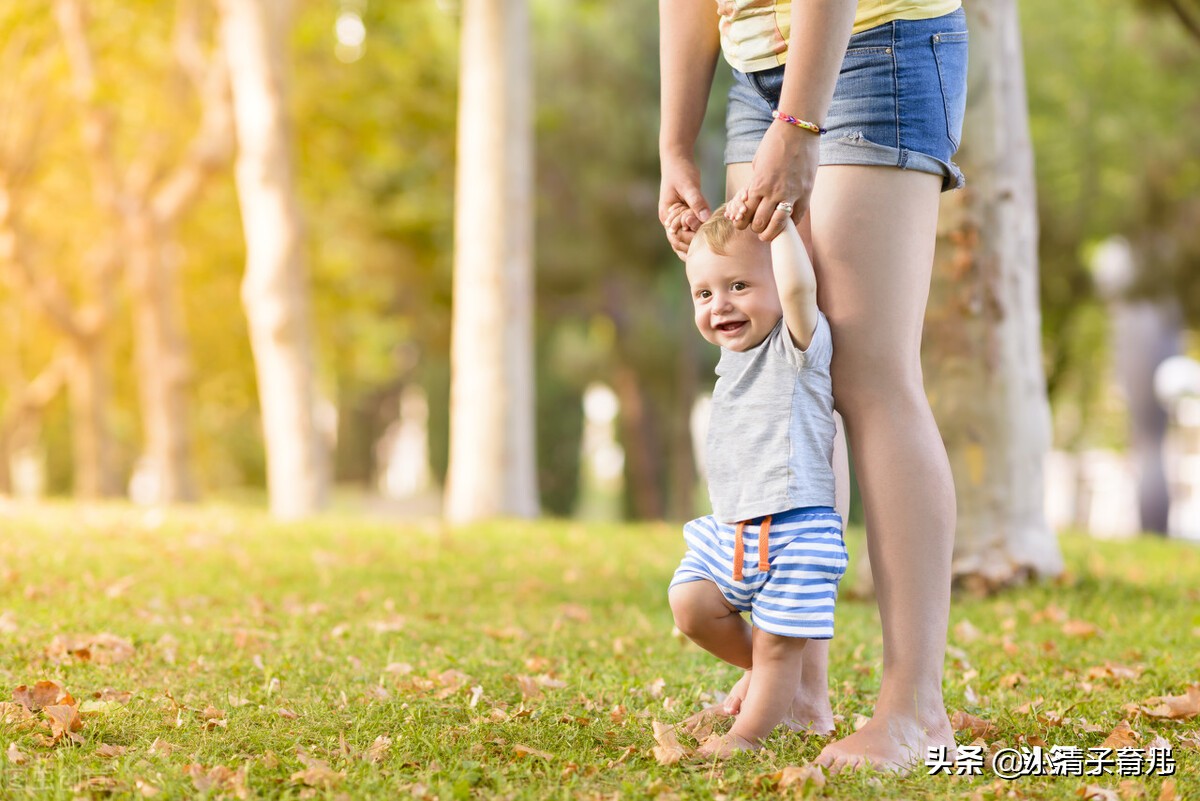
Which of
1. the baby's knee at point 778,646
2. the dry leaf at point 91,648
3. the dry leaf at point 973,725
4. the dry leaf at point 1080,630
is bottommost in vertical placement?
the dry leaf at point 1080,630

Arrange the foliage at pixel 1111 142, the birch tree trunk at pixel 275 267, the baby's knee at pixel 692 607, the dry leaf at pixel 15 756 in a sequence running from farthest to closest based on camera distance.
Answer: the foliage at pixel 1111 142, the birch tree trunk at pixel 275 267, the baby's knee at pixel 692 607, the dry leaf at pixel 15 756

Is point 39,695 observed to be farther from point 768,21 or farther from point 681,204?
point 768,21

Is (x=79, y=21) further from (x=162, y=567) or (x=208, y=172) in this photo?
(x=162, y=567)

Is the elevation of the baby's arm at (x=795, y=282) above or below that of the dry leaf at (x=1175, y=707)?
above

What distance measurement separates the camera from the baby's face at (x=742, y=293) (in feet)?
8.38

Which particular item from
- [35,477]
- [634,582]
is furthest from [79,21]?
[35,477]

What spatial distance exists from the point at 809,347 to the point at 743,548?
438 millimetres

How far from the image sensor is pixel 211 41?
16.2 m

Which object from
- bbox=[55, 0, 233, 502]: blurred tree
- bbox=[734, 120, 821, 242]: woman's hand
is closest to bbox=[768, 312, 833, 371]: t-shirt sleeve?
bbox=[734, 120, 821, 242]: woman's hand

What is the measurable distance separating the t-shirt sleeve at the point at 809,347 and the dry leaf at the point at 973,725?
90cm

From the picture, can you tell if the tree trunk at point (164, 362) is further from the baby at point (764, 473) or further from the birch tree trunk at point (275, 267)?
the baby at point (764, 473)

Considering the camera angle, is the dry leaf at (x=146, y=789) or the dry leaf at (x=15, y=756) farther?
the dry leaf at (x=15, y=756)

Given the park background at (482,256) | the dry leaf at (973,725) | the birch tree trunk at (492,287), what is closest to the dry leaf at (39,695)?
the park background at (482,256)

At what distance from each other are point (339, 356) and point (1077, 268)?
12.3 m
